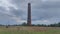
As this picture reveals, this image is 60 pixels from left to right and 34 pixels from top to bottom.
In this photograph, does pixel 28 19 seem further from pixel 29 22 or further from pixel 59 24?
pixel 59 24

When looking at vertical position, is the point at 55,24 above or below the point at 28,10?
below

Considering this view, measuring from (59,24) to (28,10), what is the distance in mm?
16485

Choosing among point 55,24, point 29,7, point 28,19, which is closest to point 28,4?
point 29,7

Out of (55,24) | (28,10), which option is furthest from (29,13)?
(55,24)

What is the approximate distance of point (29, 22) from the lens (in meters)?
76.6

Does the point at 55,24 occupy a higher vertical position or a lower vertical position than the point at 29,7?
lower

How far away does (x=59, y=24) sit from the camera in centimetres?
7744

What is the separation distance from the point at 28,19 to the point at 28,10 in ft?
14.9

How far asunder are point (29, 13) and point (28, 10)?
5.11ft

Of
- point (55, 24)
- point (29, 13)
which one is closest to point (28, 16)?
point (29, 13)

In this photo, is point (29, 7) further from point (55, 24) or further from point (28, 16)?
point (55, 24)

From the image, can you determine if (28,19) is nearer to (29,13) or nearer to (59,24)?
(29,13)

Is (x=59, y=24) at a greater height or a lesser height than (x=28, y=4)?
lesser

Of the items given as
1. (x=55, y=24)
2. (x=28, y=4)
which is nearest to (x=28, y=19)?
(x=28, y=4)
